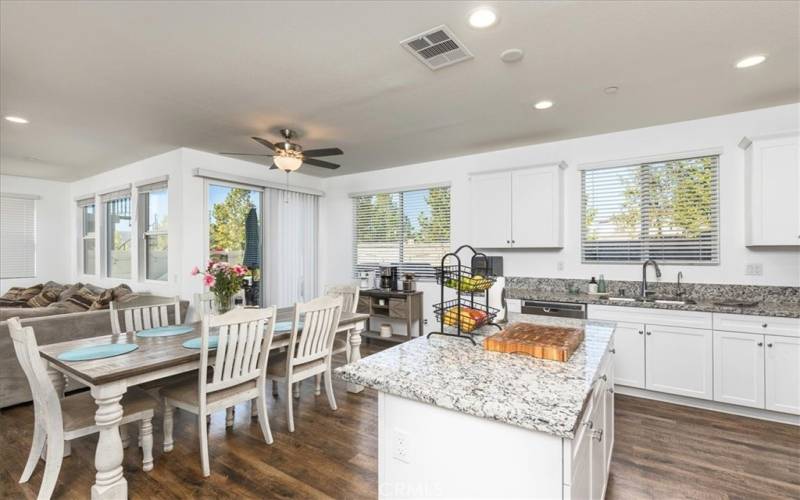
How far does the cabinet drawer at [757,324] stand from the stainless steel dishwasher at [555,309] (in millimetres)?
1003

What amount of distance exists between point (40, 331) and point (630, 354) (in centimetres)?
517

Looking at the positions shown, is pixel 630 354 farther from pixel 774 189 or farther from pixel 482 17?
pixel 482 17

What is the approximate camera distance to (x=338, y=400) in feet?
11.0

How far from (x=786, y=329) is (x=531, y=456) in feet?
10.3

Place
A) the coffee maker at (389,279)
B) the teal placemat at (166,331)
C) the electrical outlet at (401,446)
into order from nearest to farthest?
1. the electrical outlet at (401,446)
2. the teal placemat at (166,331)
3. the coffee maker at (389,279)

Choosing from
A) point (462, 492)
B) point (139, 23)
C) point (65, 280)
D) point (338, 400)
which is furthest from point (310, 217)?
point (462, 492)

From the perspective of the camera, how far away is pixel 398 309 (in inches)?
198

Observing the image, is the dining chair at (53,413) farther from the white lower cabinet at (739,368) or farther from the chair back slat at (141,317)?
the white lower cabinet at (739,368)

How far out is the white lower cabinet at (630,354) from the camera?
335 centimetres

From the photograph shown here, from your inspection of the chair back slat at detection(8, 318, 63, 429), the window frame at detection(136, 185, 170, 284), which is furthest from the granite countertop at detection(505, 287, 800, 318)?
the window frame at detection(136, 185, 170, 284)

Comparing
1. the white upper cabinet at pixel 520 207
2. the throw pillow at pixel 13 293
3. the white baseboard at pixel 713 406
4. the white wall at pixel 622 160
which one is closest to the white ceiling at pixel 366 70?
the white wall at pixel 622 160

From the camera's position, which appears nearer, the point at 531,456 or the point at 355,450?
Result: the point at 531,456

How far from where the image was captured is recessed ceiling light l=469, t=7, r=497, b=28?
196 centimetres

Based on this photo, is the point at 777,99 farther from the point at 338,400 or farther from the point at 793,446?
the point at 338,400
